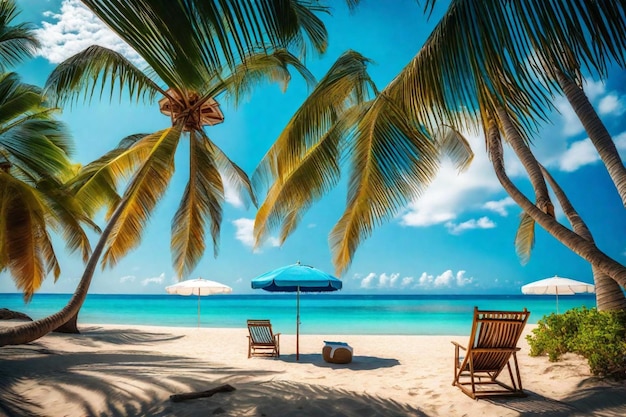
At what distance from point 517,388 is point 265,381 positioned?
294 cm

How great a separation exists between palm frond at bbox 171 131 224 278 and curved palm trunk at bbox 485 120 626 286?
526 centimetres

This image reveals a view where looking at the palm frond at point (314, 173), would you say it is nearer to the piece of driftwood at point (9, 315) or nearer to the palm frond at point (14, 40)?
the palm frond at point (14, 40)

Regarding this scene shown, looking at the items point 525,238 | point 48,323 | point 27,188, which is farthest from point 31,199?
point 525,238

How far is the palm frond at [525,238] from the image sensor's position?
9086 millimetres

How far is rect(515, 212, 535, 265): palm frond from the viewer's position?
9086mm

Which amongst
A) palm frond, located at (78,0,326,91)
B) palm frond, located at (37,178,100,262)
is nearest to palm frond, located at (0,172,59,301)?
palm frond, located at (37,178,100,262)

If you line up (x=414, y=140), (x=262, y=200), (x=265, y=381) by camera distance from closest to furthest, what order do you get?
(x=414, y=140) < (x=265, y=381) < (x=262, y=200)

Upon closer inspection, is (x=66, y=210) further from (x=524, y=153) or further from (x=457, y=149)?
(x=524, y=153)

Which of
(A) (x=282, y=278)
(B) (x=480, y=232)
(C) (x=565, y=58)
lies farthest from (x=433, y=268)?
(C) (x=565, y=58)

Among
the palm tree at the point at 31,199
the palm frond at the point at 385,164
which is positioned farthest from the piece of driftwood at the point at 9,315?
the palm frond at the point at 385,164

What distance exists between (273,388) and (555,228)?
12.1 ft

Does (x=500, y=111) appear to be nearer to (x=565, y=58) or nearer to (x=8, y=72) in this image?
(x=565, y=58)

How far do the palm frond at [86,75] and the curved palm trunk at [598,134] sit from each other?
5.54 m

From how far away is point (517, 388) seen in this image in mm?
4938
